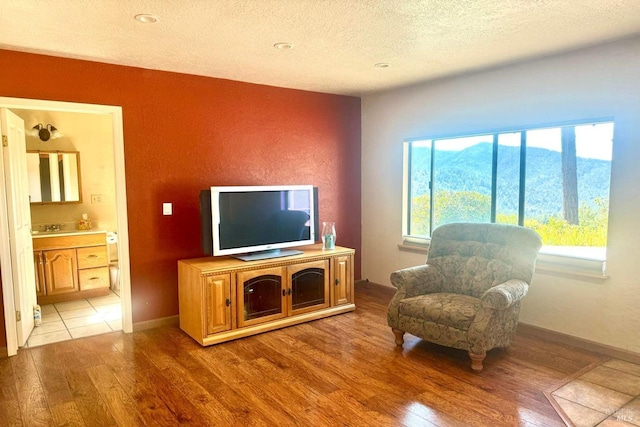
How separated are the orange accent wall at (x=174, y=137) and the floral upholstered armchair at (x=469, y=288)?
188 cm

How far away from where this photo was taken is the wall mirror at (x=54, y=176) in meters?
5.02

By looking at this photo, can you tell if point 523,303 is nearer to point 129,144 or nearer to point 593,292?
point 593,292

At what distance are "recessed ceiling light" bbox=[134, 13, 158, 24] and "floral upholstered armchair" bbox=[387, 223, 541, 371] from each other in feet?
8.39

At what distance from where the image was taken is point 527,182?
155 inches

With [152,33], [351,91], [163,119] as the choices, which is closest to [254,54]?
[152,33]

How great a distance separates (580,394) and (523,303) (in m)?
1.23

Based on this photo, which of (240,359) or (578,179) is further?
(578,179)

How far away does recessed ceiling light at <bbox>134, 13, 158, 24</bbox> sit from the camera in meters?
2.63

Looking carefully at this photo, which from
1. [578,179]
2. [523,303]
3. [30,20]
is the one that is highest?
[30,20]

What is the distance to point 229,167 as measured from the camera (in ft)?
14.3

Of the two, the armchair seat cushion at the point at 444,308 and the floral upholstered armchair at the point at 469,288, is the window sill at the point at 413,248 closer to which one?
the floral upholstered armchair at the point at 469,288

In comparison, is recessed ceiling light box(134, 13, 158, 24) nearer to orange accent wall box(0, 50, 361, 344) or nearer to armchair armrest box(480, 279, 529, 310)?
orange accent wall box(0, 50, 361, 344)

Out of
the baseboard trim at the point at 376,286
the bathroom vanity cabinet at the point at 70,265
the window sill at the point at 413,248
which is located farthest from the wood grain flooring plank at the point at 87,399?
the window sill at the point at 413,248

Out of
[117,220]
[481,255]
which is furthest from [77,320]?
[481,255]
